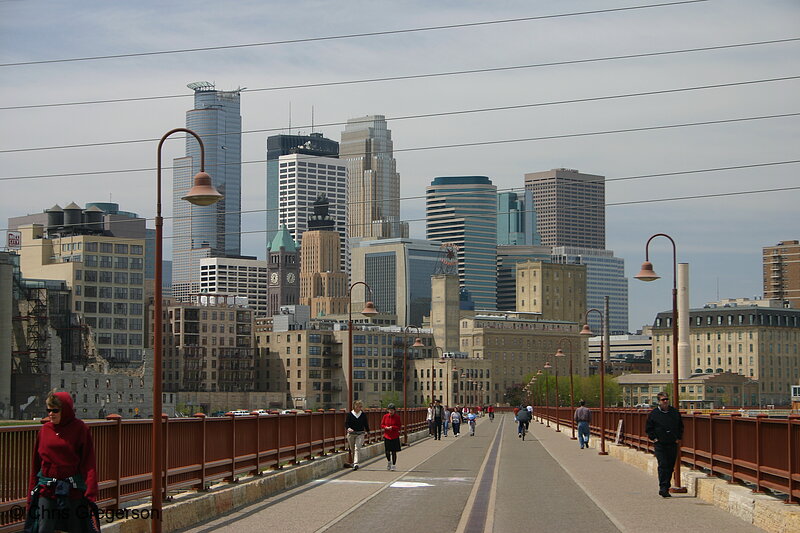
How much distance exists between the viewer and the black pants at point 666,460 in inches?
974

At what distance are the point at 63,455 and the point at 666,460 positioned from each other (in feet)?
48.6

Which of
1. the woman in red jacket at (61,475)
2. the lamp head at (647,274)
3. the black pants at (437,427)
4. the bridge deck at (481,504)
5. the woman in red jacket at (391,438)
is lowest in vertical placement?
the black pants at (437,427)

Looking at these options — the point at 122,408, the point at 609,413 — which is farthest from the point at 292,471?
the point at 122,408

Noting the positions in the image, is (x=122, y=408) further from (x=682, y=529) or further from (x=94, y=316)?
(x=682, y=529)

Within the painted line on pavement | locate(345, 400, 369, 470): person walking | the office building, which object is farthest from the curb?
the office building

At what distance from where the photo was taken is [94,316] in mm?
178625

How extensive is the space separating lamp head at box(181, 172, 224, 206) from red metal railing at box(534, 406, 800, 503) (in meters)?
9.22

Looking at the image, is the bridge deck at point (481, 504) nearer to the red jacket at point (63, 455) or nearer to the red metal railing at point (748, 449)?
the red metal railing at point (748, 449)

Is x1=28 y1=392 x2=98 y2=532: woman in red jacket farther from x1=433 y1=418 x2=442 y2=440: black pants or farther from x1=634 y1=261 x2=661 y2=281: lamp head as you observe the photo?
x1=433 y1=418 x2=442 y2=440: black pants

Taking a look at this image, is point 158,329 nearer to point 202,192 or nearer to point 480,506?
point 202,192

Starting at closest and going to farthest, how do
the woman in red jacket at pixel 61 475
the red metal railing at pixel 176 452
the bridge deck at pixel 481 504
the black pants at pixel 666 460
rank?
the woman in red jacket at pixel 61 475, the red metal railing at pixel 176 452, the bridge deck at pixel 481 504, the black pants at pixel 666 460

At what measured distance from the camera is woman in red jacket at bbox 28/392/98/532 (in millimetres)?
12812

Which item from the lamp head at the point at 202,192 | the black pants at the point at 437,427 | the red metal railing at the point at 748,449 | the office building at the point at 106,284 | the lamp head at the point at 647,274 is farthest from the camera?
the office building at the point at 106,284

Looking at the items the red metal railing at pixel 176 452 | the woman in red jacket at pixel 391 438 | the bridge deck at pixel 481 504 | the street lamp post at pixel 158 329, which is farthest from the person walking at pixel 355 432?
the street lamp post at pixel 158 329
